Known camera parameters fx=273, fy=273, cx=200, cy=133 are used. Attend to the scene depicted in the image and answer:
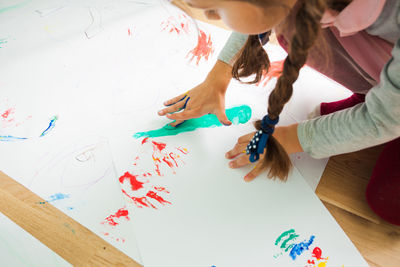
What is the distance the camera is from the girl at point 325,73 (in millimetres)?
370

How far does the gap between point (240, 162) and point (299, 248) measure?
186mm

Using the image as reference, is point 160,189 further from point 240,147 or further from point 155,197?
point 240,147

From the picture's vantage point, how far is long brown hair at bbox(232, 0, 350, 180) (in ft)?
1.07

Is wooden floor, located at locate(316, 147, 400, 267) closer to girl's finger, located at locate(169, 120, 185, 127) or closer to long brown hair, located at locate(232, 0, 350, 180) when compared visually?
long brown hair, located at locate(232, 0, 350, 180)

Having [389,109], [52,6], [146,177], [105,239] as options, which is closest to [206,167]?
[146,177]

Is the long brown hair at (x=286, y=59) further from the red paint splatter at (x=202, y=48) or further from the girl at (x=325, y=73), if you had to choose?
the red paint splatter at (x=202, y=48)

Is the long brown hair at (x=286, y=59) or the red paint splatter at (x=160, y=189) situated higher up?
the long brown hair at (x=286, y=59)

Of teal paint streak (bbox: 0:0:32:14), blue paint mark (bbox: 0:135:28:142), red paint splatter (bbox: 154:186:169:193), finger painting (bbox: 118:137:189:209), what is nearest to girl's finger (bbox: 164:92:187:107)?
finger painting (bbox: 118:137:189:209)

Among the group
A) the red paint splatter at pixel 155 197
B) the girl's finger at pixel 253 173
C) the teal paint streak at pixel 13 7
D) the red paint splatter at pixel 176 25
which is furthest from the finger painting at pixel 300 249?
the teal paint streak at pixel 13 7

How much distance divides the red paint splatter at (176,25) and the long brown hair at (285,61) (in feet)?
0.87

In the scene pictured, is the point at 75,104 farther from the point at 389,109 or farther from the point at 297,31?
the point at 389,109

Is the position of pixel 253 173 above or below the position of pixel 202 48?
below

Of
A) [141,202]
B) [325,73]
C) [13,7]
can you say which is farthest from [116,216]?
[13,7]

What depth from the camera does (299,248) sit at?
0.48 meters
